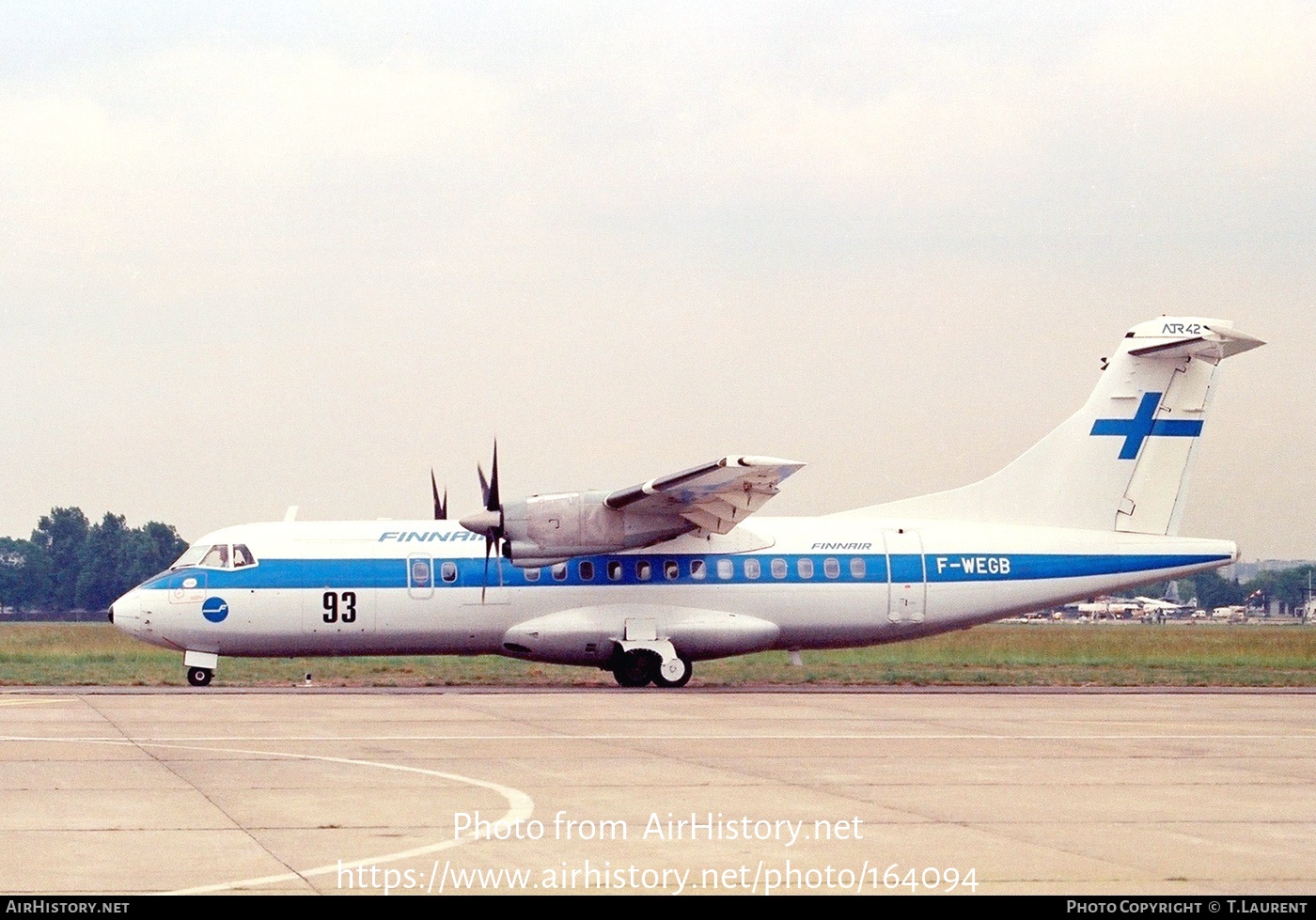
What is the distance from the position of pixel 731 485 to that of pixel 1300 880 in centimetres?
1917

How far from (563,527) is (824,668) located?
1109cm

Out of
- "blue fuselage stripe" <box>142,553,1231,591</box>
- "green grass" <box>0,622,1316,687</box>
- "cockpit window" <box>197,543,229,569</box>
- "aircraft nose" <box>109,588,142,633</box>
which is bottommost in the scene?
"green grass" <box>0,622,1316,687</box>

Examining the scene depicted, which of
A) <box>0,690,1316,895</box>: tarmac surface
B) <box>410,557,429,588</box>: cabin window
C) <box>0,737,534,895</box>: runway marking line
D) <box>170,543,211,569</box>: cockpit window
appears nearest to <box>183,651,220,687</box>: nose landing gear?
<box>170,543,211,569</box>: cockpit window

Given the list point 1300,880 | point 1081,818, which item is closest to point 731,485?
point 1081,818

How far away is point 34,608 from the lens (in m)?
142

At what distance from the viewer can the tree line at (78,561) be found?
132 metres

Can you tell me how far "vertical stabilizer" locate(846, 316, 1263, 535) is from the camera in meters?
31.2

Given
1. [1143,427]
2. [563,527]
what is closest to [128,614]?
[563,527]

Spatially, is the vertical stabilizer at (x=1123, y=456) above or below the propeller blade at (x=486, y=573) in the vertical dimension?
above

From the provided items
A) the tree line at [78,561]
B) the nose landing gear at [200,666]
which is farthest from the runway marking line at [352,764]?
the tree line at [78,561]

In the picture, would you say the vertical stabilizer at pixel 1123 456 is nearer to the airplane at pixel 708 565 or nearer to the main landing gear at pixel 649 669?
the airplane at pixel 708 565

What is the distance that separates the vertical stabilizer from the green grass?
3340mm

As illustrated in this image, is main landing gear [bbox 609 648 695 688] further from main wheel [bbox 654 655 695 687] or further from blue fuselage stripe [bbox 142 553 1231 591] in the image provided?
blue fuselage stripe [bbox 142 553 1231 591]

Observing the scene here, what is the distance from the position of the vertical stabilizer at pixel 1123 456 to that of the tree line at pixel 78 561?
102981 mm
